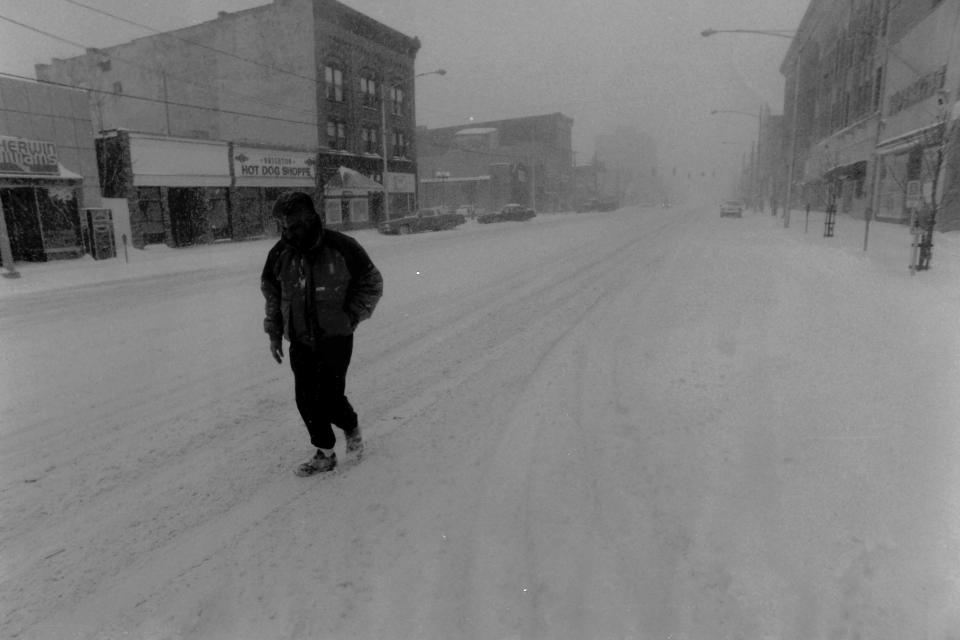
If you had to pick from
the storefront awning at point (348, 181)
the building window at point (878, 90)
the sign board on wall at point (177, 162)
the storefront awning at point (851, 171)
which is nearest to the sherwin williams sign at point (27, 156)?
the sign board on wall at point (177, 162)

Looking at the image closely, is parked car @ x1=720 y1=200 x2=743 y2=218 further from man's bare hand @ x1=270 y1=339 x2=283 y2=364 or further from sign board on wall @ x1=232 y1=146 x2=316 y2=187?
man's bare hand @ x1=270 y1=339 x2=283 y2=364

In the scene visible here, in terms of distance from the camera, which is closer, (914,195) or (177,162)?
(914,195)

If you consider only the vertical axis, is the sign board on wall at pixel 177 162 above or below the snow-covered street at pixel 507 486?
above

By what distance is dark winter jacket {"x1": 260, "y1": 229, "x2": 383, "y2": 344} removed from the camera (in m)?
3.72

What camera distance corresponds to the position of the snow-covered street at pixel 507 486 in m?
2.63

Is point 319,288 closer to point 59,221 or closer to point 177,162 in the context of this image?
point 59,221

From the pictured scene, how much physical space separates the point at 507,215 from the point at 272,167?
64.5 ft

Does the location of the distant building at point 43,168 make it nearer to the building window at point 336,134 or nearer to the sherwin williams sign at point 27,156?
the sherwin williams sign at point 27,156

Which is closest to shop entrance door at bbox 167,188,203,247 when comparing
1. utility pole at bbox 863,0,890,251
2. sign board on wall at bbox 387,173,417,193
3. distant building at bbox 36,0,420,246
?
distant building at bbox 36,0,420,246

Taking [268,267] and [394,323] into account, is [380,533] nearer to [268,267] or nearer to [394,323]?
[268,267]

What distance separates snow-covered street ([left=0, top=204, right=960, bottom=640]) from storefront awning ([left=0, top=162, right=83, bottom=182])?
1471 cm

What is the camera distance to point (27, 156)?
63.3 feet

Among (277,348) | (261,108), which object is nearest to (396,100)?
(261,108)

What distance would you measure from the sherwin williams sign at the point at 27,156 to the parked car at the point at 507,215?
2740 cm
